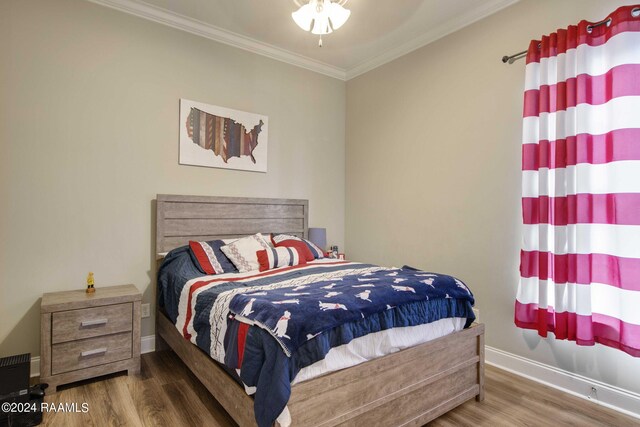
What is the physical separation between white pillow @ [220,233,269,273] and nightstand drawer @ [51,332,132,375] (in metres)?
0.86

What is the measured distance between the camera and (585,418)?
2008 millimetres

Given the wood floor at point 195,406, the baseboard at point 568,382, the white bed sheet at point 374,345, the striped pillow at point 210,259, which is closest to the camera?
the white bed sheet at point 374,345

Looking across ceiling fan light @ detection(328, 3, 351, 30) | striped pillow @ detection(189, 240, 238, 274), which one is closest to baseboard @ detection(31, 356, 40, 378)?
striped pillow @ detection(189, 240, 238, 274)

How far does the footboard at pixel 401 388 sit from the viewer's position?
1484 mm

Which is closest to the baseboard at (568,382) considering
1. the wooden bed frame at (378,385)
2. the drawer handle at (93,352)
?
the wooden bed frame at (378,385)

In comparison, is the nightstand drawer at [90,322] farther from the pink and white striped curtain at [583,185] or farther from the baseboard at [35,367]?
the pink and white striped curtain at [583,185]

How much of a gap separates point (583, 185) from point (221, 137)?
2776 millimetres

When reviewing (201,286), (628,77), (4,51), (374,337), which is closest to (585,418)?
(374,337)

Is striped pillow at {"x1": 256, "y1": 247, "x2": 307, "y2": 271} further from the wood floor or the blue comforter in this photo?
the wood floor

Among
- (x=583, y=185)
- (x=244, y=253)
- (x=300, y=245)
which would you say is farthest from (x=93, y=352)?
(x=583, y=185)

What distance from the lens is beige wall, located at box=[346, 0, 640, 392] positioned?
2.47 metres

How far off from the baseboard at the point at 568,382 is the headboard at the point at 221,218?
209 centimetres

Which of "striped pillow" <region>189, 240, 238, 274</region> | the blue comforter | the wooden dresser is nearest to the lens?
the blue comforter

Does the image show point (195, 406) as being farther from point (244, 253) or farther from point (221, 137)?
point (221, 137)
